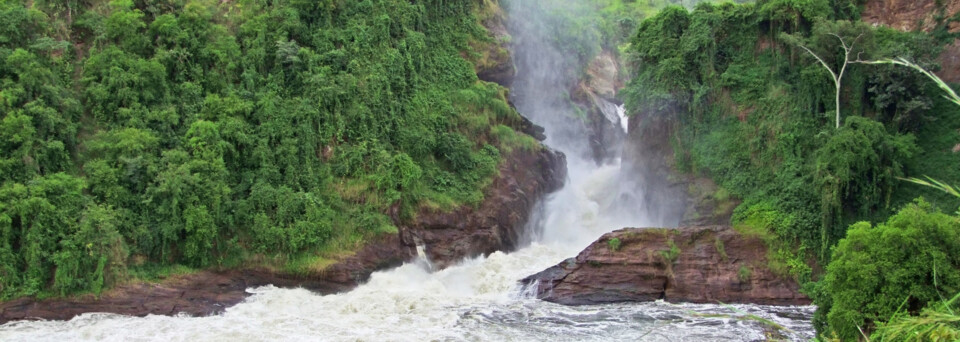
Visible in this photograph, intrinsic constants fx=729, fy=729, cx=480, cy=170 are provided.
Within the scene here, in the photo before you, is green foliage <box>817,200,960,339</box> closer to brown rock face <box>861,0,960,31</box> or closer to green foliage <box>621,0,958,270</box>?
green foliage <box>621,0,958,270</box>

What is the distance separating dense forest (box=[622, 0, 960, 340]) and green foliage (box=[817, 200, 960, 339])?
2.22 metres

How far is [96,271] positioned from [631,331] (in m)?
14.5

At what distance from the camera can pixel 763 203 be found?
25844 millimetres

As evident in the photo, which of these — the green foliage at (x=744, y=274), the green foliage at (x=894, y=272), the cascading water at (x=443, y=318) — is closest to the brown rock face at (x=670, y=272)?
the green foliage at (x=744, y=274)

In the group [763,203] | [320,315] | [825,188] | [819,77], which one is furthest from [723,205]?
[320,315]

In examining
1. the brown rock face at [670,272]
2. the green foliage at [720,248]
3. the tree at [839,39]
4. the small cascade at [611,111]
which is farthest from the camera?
the small cascade at [611,111]

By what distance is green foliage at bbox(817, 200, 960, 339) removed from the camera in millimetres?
14992

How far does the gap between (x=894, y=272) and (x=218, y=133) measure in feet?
64.6

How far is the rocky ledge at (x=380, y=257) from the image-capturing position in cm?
1978

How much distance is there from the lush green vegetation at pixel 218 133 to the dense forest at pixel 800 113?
24.3ft

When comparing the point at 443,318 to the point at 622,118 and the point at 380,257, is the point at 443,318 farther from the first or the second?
the point at 622,118

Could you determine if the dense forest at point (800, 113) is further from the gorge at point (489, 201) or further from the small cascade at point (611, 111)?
the small cascade at point (611, 111)

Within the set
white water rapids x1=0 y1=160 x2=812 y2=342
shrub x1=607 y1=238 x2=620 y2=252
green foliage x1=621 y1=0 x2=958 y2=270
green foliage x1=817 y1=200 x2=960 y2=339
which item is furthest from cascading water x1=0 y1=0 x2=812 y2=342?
green foliage x1=621 y1=0 x2=958 y2=270

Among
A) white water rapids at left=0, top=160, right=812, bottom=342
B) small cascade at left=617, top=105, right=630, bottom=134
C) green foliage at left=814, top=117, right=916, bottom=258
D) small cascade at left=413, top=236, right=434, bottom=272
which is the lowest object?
white water rapids at left=0, top=160, right=812, bottom=342
